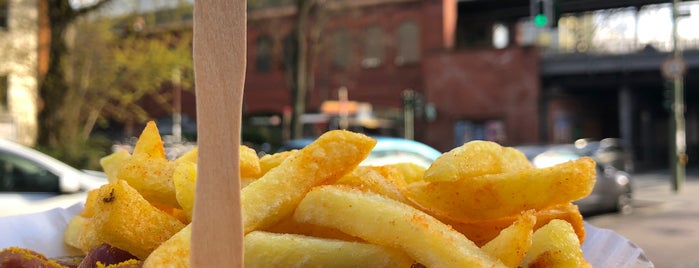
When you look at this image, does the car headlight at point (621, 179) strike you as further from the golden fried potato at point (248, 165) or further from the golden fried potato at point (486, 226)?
the golden fried potato at point (248, 165)

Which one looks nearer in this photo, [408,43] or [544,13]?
[544,13]

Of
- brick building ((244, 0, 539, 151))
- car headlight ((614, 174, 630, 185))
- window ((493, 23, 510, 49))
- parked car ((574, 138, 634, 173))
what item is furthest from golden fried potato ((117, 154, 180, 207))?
window ((493, 23, 510, 49))

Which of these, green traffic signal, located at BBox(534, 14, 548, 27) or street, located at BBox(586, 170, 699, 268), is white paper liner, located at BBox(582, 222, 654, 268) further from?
green traffic signal, located at BBox(534, 14, 548, 27)

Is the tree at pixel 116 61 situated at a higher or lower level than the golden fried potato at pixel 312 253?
higher

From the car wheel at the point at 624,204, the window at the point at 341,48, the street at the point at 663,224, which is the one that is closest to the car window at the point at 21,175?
the street at the point at 663,224

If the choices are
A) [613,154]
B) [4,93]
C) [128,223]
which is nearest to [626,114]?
[613,154]

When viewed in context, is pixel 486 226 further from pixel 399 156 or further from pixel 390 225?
pixel 399 156
